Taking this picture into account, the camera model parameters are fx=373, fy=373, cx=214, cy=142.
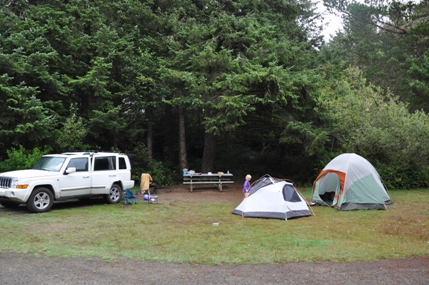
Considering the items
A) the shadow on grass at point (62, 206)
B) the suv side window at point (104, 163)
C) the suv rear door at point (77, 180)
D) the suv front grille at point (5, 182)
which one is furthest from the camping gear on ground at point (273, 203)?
the suv front grille at point (5, 182)

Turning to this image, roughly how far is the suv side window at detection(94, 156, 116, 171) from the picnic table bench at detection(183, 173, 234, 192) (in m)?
4.71

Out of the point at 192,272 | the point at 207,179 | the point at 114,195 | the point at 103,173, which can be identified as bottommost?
the point at 192,272

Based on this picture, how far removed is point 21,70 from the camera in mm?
15078

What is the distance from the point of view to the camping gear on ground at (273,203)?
10.7 meters

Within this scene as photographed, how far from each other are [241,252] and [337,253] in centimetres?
182

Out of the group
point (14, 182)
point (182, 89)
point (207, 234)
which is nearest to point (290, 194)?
point (207, 234)

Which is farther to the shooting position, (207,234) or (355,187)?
(355,187)

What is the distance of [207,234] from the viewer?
855 cm

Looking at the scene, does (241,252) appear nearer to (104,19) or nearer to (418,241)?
(418,241)

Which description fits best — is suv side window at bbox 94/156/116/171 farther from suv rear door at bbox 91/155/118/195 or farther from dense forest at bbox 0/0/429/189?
dense forest at bbox 0/0/429/189

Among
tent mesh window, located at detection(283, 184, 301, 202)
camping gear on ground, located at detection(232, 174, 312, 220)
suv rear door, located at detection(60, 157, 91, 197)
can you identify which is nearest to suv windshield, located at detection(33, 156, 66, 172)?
suv rear door, located at detection(60, 157, 91, 197)

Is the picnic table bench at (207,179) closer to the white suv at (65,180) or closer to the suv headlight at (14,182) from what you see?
the white suv at (65,180)

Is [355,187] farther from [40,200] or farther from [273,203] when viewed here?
[40,200]

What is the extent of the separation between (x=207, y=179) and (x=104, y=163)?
21.1ft
